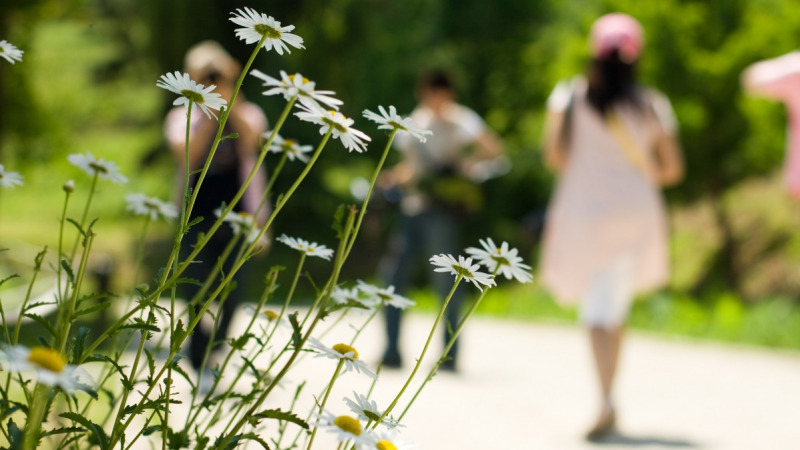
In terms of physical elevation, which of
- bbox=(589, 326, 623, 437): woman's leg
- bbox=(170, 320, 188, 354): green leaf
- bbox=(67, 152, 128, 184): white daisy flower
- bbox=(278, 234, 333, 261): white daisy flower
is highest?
bbox=(589, 326, 623, 437): woman's leg

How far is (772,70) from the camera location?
476 cm

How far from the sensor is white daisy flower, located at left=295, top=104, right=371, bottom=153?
1587 mm

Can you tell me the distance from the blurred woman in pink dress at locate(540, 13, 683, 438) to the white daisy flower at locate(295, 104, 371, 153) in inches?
136

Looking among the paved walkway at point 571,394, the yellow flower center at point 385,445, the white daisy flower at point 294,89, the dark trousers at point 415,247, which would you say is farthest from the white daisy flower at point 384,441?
the dark trousers at point 415,247

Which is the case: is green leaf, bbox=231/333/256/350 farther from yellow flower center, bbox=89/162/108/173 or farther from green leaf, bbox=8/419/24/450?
yellow flower center, bbox=89/162/108/173

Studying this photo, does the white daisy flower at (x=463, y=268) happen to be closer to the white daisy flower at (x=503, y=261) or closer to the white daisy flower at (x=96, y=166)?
the white daisy flower at (x=503, y=261)

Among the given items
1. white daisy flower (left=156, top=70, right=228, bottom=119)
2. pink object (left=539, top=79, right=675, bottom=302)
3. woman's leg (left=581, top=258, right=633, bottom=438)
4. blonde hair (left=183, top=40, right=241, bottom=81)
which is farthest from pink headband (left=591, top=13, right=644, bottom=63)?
white daisy flower (left=156, top=70, right=228, bottom=119)

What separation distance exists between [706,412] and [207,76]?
2944 millimetres

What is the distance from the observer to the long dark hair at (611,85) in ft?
16.3

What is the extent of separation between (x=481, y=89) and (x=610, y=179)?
16.8 metres

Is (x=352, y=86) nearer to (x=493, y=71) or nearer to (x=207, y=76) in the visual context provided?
(x=493, y=71)

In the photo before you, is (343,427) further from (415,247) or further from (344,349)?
(415,247)

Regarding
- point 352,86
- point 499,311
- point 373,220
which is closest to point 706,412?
point 373,220

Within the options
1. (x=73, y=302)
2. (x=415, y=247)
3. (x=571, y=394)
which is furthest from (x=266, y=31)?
(x=415, y=247)
